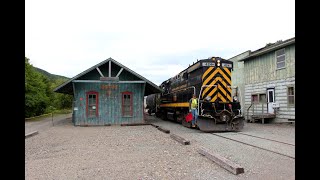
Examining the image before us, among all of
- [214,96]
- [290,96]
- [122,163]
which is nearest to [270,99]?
[290,96]

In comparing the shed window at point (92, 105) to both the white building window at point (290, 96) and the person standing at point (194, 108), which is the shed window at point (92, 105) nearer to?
the person standing at point (194, 108)

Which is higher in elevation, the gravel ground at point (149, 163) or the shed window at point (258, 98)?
the shed window at point (258, 98)

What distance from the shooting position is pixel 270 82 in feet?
62.2

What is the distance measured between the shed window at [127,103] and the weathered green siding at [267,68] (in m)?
10.2

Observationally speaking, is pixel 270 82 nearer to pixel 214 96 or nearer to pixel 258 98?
pixel 258 98

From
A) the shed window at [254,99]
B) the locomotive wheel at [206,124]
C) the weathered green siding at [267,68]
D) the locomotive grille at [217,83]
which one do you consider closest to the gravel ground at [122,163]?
the locomotive wheel at [206,124]

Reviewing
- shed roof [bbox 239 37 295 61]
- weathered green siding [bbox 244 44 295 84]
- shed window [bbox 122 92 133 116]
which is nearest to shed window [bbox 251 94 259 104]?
weathered green siding [bbox 244 44 295 84]

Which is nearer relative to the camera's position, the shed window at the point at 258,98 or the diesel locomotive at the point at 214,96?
the diesel locomotive at the point at 214,96

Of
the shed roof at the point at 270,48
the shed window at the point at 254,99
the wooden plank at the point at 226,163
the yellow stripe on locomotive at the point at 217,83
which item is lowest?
the wooden plank at the point at 226,163

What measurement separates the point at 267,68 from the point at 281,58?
1.56 m

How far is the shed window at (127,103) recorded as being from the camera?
719 inches

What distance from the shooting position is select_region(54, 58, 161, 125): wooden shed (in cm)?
1745

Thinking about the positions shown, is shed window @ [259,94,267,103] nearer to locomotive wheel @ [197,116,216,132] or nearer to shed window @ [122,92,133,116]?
locomotive wheel @ [197,116,216,132]
